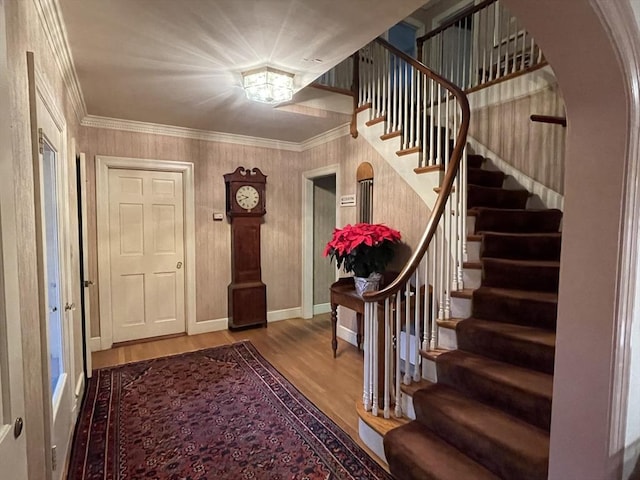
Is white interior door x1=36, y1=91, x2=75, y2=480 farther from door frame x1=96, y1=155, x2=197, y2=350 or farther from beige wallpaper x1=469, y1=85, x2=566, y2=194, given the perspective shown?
beige wallpaper x1=469, y1=85, x2=566, y2=194

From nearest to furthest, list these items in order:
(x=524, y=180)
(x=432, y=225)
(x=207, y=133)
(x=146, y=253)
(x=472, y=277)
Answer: (x=432, y=225), (x=472, y=277), (x=524, y=180), (x=146, y=253), (x=207, y=133)

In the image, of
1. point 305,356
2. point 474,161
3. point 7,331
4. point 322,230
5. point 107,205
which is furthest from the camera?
point 322,230

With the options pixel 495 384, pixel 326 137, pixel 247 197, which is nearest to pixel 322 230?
pixel 247 197

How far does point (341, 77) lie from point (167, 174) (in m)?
2.29

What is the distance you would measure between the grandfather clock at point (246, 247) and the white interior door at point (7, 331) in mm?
3348

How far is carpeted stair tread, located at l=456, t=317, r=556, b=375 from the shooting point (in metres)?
1.84

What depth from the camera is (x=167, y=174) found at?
4027 millimetres

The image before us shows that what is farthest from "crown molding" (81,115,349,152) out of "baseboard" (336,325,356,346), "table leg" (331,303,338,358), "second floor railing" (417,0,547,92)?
"baseboard" (336,325,356,346)

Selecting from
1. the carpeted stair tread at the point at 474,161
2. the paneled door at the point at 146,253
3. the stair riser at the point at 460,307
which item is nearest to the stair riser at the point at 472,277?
the stair riser at the point at 460,307

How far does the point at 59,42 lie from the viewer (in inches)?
78.7

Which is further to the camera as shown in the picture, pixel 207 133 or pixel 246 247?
pixel 246 247

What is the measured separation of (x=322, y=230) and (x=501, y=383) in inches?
139

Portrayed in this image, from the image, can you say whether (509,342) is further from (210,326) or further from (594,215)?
(210,326)

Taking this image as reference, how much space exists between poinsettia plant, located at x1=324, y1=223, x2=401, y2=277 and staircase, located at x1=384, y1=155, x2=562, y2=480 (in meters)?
0.74
